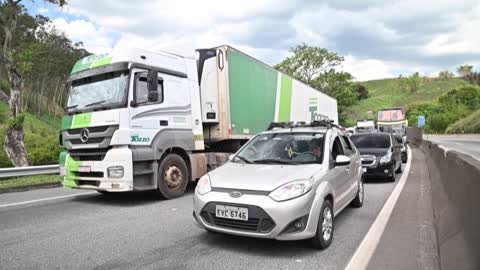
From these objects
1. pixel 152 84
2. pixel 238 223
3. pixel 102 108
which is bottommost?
pixel 238 223

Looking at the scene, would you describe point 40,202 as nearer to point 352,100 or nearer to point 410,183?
point 410,183

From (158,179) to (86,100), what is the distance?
2182mm

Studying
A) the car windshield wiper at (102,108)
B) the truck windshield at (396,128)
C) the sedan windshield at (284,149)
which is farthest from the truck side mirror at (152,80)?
the truck windshield at (396,128)

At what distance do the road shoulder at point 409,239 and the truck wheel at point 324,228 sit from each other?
23.0 inches

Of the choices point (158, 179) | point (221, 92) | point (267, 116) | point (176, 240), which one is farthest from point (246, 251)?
point (267, 116)

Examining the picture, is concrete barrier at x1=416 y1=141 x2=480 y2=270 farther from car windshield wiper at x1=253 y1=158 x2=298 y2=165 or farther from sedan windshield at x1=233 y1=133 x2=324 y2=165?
car windshield wiper at x1=253 y1=158 x2=298 y2=165

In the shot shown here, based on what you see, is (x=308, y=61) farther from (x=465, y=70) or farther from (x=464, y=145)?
(x=465, y=70)

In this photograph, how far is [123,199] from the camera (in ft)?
27.4

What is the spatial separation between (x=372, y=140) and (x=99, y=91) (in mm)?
8861

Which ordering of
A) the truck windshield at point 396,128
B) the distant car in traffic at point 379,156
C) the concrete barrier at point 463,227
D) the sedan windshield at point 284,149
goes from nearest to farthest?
the concrete barrier at point 463,227, the sedan windshield at point 284,149, the distant car in traffic at point 379,156, the truck windshield at point 396,128

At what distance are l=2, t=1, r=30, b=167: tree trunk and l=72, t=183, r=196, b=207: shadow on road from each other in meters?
6.38

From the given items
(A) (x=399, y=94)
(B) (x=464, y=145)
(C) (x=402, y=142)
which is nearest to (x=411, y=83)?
(A) (x=399, y=94)

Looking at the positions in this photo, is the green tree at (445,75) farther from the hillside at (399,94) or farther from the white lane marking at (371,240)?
the white lane marking at (371,240)

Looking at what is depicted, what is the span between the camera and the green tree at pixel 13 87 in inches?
529
